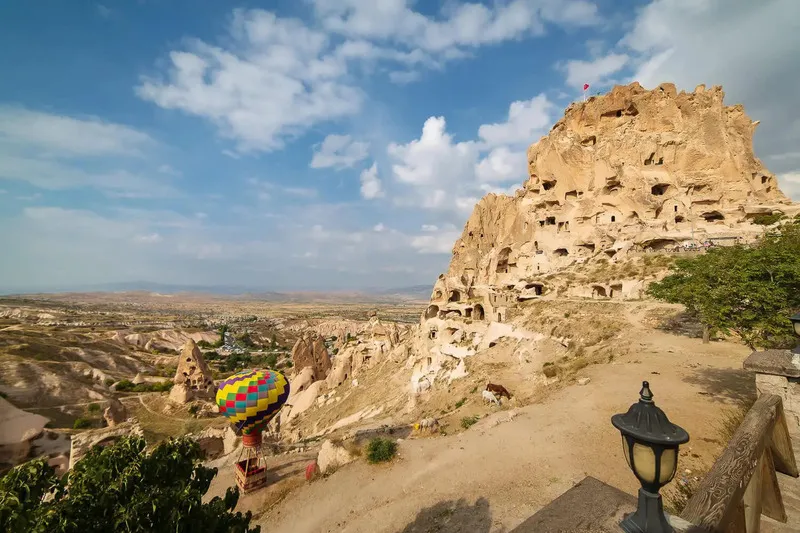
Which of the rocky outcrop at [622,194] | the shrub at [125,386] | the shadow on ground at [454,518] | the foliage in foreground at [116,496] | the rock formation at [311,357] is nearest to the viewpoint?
the foliage in foreground at [116,496]

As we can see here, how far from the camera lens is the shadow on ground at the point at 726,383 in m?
11.4


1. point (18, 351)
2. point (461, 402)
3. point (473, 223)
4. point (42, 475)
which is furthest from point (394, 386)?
point (18, 351)

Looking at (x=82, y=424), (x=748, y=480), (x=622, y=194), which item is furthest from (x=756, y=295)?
(x=622, y=194)

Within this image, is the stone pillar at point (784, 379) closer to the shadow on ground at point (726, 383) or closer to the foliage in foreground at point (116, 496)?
the shadow on ground at point (726, 383)

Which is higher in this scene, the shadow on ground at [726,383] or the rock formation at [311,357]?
the shadow on ground at [726,383]

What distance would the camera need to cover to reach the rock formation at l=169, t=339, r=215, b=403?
39.6 metres

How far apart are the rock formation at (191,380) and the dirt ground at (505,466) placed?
29271mm

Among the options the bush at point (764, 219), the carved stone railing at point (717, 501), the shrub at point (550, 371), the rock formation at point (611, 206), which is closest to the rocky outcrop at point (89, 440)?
the rock formation at point (611, 206)

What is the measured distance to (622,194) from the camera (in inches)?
1951

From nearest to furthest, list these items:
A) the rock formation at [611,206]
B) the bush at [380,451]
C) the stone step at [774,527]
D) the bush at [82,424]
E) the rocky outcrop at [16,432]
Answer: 1. the stone step at [774,527]
2. the bush at [380,451]
3. the rocky outcrop at [16,432]
4. the bush at [82,424]
5. the rock formation at [611,206]

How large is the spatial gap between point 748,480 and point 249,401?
51.6 ft

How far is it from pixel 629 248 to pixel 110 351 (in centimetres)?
8128

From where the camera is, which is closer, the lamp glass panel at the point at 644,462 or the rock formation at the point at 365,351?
the lamp glass panel at the point at 644,462

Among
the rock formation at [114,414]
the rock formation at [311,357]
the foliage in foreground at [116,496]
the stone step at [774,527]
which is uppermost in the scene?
the foliage in foreground at [116,496]
